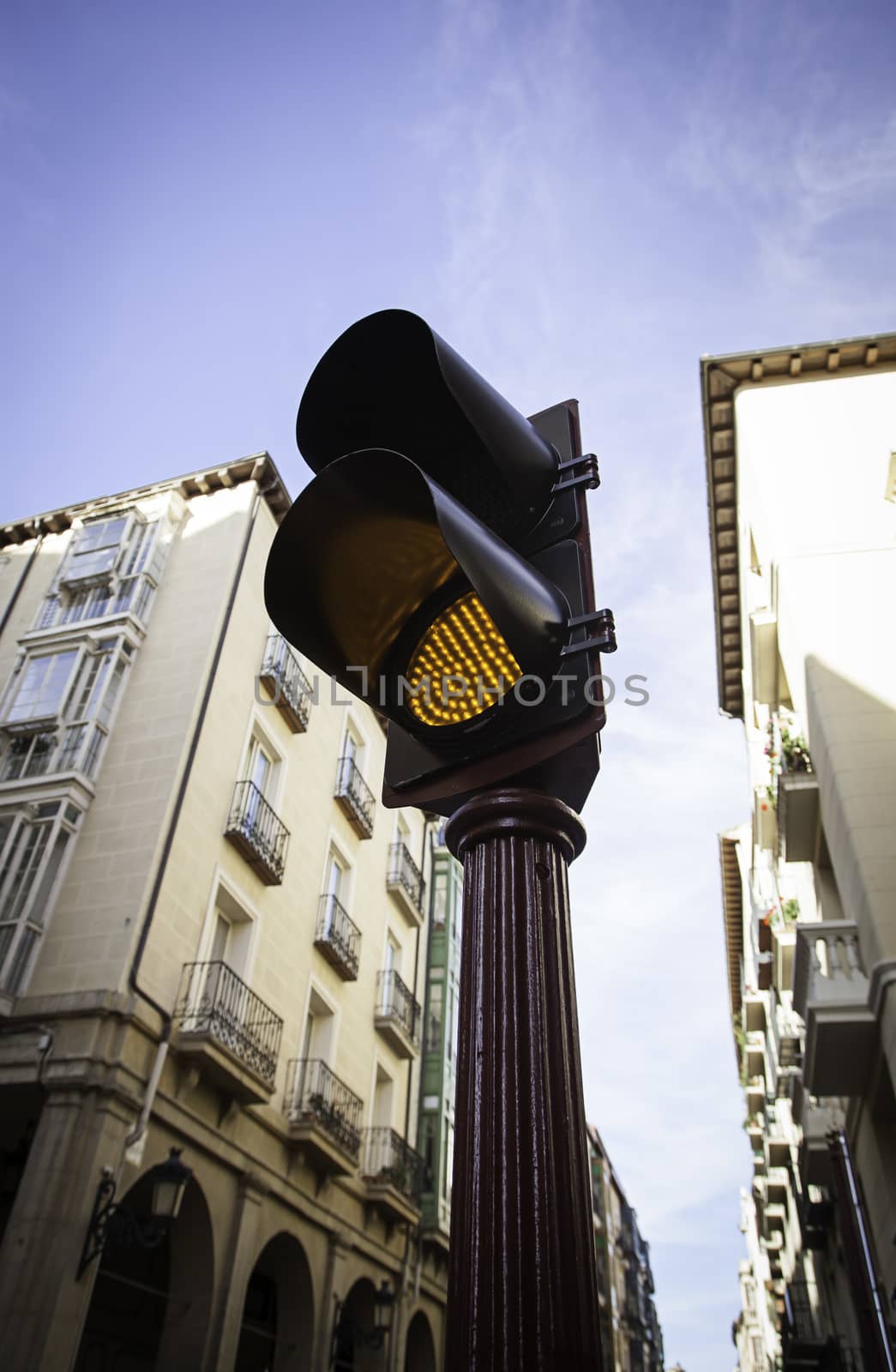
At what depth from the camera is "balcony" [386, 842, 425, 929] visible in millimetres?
22031

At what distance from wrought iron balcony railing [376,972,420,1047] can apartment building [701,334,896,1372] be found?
779 cm

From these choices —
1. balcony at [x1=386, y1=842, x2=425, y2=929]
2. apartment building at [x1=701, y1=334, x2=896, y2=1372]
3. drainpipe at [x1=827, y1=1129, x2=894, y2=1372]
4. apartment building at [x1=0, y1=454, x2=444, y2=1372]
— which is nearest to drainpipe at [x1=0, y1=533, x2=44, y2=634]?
apartment building at [x1=0, y1=454, x2=444, y2=1372]

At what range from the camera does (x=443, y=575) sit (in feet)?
6.97

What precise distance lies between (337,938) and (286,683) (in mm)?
4930

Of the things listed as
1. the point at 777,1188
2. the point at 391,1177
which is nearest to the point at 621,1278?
the point at 777,1188

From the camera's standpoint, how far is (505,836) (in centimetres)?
202

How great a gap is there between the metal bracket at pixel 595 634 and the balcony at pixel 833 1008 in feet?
30.9

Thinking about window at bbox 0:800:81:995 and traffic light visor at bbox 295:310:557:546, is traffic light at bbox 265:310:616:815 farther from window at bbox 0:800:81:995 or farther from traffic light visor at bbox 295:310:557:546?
window at bbox 0:800:81:995

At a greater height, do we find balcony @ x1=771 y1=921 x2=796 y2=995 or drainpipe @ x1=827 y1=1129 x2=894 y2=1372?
balcony @ x1=771 y1=921 x2=796 y2=995

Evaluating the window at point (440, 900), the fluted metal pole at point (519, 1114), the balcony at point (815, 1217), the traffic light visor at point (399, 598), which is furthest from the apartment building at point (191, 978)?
the balcony at point (815, 1217)

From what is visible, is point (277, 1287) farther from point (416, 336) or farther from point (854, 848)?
point (416, 336)

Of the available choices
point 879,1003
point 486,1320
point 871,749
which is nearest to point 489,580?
point 486,1320

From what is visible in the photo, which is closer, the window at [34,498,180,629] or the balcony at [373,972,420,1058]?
the window at [34,498,180,629]

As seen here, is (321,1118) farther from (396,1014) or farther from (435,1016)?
(435,1016)
